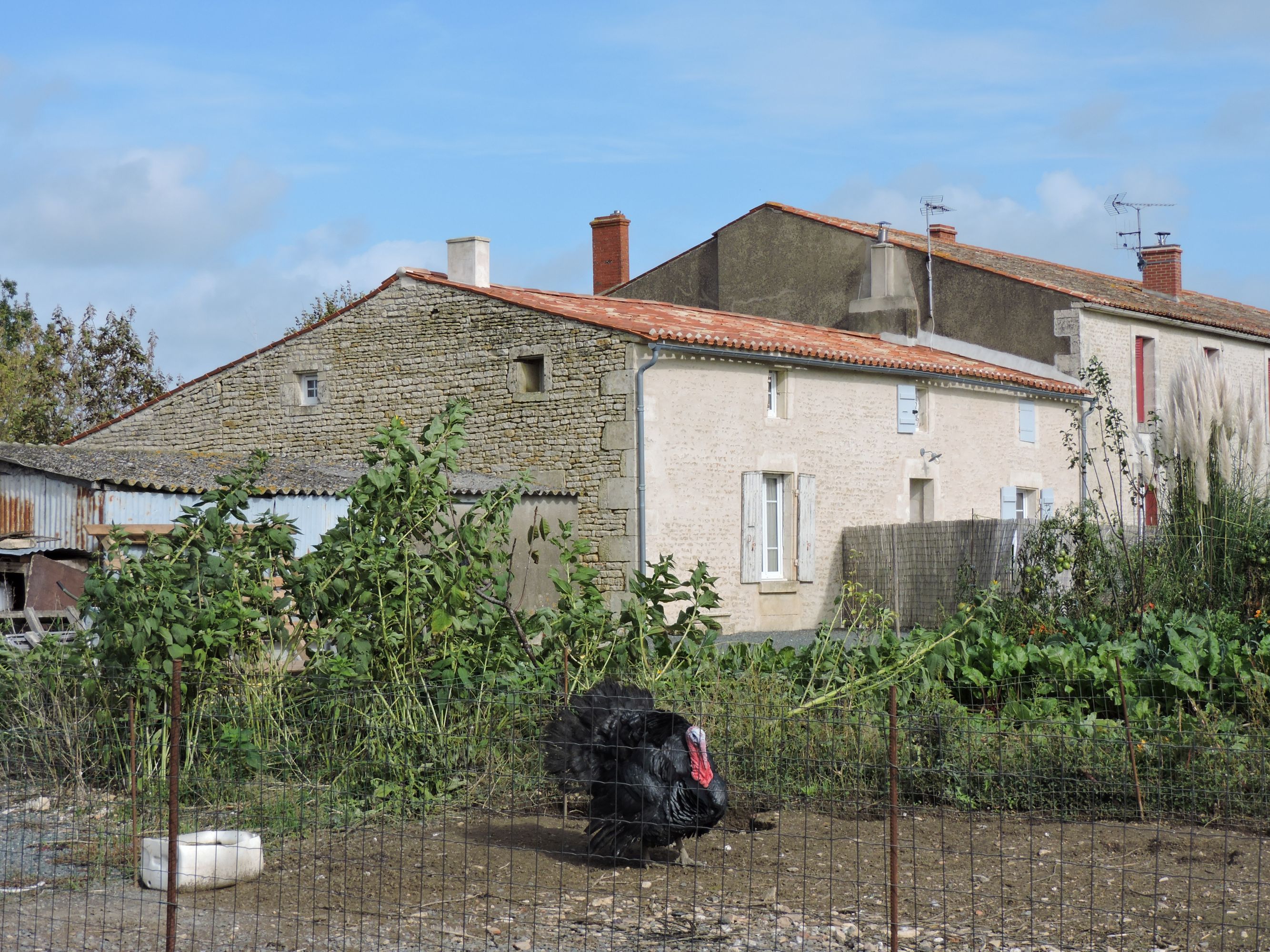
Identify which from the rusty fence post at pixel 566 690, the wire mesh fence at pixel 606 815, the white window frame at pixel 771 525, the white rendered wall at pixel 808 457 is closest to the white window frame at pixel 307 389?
the white rendered wall at pixel 808 457

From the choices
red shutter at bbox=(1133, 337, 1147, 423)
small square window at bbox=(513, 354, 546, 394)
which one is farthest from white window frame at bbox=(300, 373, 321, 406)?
red shutter at bbox=(1133, 337, 1147, 423)

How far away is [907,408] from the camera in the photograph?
68.7 feet

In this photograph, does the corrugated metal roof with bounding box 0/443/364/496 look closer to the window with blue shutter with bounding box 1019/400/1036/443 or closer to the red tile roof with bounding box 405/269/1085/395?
the red tile roof with bounding box 405/269/1085/395

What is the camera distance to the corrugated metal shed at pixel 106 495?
1447 centimetres

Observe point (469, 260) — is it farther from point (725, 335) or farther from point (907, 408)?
point (907, 408)

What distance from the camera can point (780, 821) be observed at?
6777 mm

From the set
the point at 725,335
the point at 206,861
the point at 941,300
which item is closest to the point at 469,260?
the point at 725,335

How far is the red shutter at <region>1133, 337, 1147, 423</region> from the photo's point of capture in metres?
25.4

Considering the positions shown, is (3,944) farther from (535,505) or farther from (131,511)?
(535,505)

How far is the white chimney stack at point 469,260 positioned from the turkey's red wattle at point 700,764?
15494 mm

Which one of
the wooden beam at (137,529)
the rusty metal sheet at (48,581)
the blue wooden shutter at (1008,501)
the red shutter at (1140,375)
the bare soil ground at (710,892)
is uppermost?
the red shutter at (1140,375)

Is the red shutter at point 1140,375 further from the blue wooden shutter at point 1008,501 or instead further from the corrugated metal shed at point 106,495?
the corrugated metal shed at point 106,495

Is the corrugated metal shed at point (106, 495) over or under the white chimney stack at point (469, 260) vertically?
under

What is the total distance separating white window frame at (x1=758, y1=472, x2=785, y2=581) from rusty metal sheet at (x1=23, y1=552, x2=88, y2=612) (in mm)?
8810
